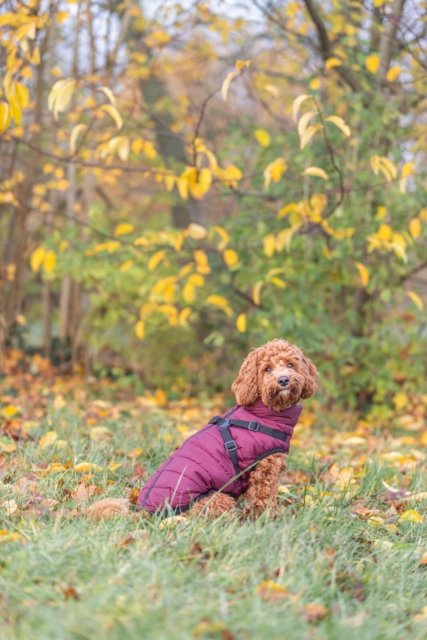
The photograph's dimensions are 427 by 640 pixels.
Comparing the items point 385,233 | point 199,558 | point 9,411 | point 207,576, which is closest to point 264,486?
point 199,558

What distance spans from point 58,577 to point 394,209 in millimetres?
4935

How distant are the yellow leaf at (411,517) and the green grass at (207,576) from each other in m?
0.04

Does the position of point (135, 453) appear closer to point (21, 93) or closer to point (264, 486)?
point (264, 486)

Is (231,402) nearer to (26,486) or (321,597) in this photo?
(26,486)

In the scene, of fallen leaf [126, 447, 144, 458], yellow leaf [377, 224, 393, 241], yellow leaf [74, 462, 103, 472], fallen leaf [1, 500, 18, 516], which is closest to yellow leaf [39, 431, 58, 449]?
fallen leaf [126, 447, 144, 458]

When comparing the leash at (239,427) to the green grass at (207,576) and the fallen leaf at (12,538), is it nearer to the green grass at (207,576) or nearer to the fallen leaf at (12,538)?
the green grass at (207,576)

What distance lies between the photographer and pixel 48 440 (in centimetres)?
406

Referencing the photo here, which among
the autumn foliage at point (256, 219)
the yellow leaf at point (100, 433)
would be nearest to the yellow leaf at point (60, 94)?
the autumn foliage at point (256, 219)

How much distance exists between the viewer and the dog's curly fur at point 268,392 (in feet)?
9.43

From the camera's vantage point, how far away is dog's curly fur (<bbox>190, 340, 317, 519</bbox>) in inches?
113

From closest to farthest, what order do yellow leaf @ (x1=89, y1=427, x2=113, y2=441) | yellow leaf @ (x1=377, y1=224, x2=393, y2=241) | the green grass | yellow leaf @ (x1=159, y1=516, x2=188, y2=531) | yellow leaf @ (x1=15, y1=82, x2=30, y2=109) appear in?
the green grass → yellow leaf @ (x1=159, y1=516, x2=188, y2=531) → yellow leaf @ (x1=15, y1=82, x2=30, y2=109) → yellow leaf @ (x1=89, y1=427, x2=113, y2=441) → yellow leaf @ (x1=377, y1=224, x2=393, y2=241)

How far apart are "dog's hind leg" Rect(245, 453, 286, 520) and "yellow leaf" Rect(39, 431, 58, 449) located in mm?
1603

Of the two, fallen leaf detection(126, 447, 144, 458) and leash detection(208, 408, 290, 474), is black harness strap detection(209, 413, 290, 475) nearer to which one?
leash detection(208, 408, 290, 474)

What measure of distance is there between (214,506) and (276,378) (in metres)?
0.66
